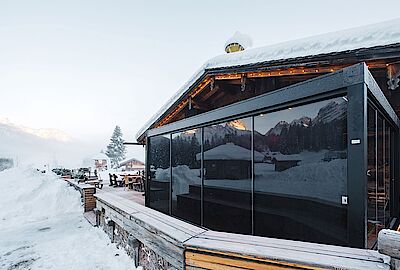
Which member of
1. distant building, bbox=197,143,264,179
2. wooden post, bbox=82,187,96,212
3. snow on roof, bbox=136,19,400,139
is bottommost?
wooden post, bbox=82,187,96,212

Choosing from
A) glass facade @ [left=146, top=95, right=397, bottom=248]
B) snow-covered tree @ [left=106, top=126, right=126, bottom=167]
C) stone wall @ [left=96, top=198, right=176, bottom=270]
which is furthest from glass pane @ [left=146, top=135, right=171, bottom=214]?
snow-covered tree @ [left=106, top=126, right=126, bottom=167]

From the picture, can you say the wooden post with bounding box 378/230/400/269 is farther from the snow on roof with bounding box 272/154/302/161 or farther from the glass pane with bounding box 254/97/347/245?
the snow on roof with bounding box 272/154/302/161

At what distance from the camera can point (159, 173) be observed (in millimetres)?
5645

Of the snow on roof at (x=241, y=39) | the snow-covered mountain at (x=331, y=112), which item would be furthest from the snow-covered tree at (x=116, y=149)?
the snow-covered mountain at (x=331, y=112)

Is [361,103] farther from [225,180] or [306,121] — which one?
[225,180]

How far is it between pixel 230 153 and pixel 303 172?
1244 millimetres

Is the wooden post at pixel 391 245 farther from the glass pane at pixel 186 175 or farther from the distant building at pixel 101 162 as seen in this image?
the distant building at pixel 101 162

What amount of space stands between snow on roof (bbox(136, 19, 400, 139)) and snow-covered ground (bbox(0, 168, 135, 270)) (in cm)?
451

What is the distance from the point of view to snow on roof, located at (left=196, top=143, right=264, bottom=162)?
3.28 metres

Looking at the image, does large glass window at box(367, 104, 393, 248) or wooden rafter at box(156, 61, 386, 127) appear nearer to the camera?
large glass window at box(367, 104, 393, 248)

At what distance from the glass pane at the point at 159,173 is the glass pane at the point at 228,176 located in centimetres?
150

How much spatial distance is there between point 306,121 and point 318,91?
36 centimetres

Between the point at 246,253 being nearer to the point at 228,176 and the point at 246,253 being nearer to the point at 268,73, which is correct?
the point at 228,176

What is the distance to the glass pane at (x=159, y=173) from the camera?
528cm
